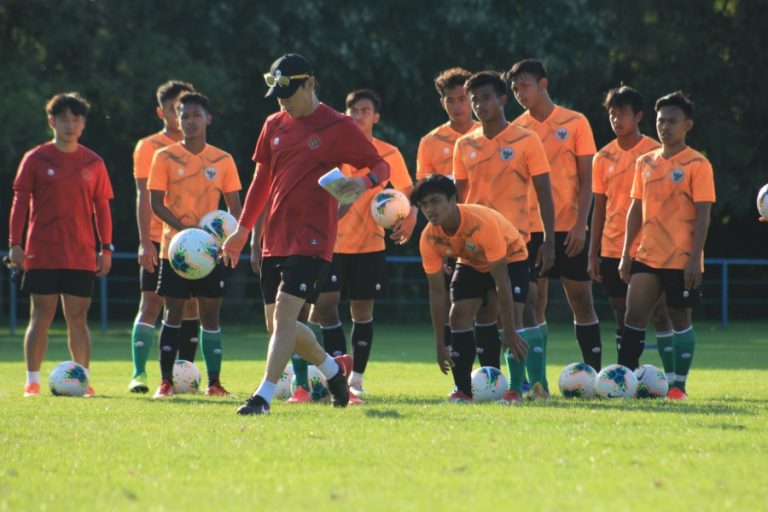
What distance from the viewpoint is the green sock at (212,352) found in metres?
12.1

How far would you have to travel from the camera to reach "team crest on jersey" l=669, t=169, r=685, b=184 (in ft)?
36.7

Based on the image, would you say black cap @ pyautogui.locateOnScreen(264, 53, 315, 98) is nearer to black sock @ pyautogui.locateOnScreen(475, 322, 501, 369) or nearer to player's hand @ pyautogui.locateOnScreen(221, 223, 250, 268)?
player's hand @ pyautogui.locateOnScreen(221, 223, 250, 268)

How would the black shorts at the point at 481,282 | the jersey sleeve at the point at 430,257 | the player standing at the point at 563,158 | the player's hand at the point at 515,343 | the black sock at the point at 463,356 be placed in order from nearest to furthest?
the player's hand at the point at 515,343, the jersey sleeve at the point at 430,257, the black shorts at the point at 481,282, the black sock at the point at 463,356, the player standing at the point at 563,158

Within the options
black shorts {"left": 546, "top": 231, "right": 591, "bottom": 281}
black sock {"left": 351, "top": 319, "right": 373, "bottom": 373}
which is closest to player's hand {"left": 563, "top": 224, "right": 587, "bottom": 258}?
black shorts {"left": 546, "top": 231, "right": 591, "bottom": 281}

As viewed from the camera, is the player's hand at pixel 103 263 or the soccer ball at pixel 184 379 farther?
the player's hand at pixel 103 263

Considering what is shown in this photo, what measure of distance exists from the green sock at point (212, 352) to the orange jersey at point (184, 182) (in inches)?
33.0

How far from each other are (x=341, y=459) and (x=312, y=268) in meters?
2.51

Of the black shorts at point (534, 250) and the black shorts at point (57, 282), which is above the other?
the black shorts at point (534, 250)

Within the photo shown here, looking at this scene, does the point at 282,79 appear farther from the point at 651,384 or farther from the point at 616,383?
the point at 651,384

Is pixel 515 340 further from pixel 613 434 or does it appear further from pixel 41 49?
pixel 41 49

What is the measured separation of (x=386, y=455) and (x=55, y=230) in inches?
231

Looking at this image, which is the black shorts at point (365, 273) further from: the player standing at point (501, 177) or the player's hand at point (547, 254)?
the player's hand at point (547, 254)

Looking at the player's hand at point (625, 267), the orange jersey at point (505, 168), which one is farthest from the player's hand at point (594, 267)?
the orange jersey at point (505, 168)

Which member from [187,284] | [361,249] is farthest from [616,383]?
[187,284]
